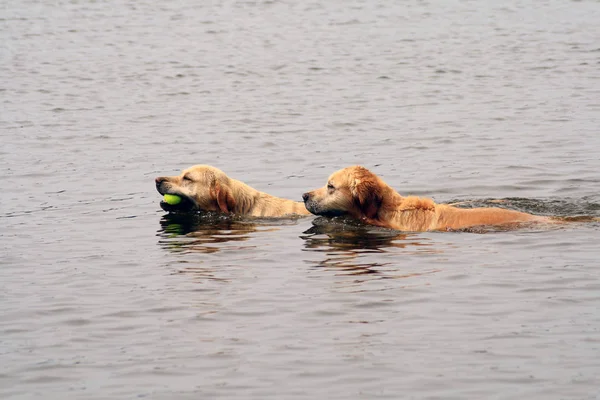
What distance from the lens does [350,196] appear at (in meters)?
16.0

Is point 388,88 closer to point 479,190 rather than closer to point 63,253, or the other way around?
point 479,190

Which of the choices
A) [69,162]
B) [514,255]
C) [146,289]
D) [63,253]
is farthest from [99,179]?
[514,255]

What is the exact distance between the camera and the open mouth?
17578 mm

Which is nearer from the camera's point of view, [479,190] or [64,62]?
[479,190]

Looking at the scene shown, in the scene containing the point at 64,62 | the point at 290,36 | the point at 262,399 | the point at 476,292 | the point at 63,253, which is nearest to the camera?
the point at 262,399

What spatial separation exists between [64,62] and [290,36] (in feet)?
28.4

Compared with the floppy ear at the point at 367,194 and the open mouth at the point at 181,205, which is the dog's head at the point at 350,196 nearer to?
the floppy ear at the point at 367,194

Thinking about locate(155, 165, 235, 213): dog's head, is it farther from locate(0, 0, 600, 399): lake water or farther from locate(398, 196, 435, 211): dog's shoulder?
locate(398, 196, 435, 211): dog's shoulder

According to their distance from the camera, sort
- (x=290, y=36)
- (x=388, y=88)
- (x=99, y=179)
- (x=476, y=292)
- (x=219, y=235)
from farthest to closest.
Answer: (x=290, y=36) → (x=388, y=88) → (x=99, y=179) → (x=219, y=235) → (x=476, y=292)

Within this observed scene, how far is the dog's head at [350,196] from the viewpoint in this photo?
15.9m

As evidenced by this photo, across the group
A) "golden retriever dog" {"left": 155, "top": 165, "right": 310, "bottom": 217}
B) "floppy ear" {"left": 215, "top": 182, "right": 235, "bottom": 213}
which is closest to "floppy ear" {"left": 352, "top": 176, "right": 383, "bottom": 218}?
"golden retriever dog" {"left": 155, "top": 165, "right": 310, "bottom": 217}

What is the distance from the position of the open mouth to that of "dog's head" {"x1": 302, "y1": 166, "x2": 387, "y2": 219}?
219cm

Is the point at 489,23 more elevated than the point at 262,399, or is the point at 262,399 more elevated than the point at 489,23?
the point at 489,23

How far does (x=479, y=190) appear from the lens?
19141 millimetres
